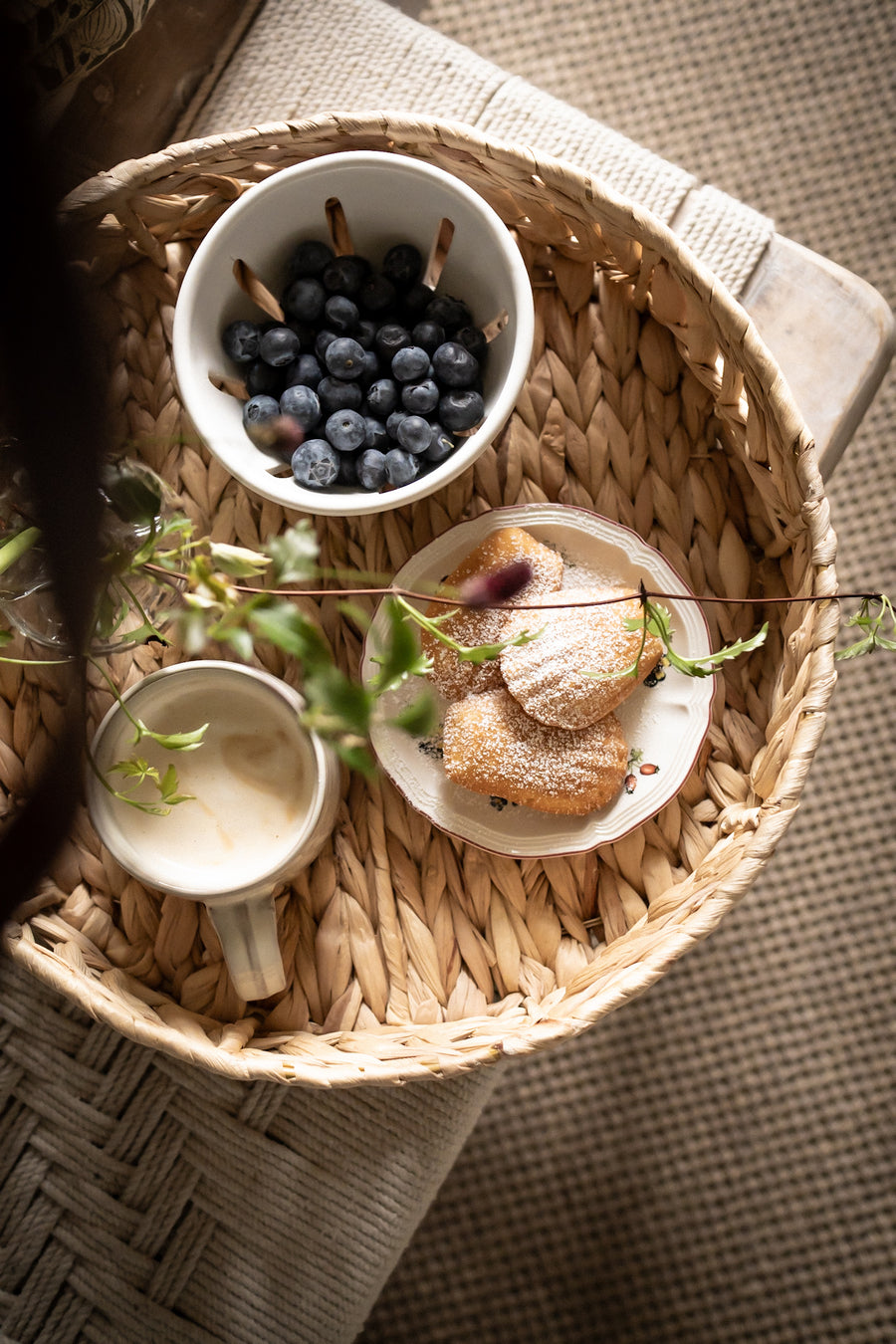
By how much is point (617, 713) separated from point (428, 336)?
11.7 inches

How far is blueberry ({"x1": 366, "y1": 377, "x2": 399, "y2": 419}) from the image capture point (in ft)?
2.10

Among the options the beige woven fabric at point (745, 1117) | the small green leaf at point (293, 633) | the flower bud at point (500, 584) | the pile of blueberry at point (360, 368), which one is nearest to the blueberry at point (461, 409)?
the pile of blueberry at point (360, 368)

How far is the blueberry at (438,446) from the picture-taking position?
24.8 inches

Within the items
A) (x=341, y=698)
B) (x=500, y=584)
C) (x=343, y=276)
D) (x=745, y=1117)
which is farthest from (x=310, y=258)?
(x=745, y=1117)

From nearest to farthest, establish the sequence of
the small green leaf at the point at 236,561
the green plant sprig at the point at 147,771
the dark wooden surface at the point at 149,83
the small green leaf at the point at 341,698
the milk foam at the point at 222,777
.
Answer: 1. the small green leaf at the point at 341,698
2. the small green leaf at the point at 236,561
3. the green plant sprig at the point at 147,771
4. the milk foam at the point at 222,777
5. the dark wooden surface at the point at 149,83

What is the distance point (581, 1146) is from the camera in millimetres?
1136

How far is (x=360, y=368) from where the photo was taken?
64cm

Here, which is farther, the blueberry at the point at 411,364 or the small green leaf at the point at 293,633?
the blueberry at the point at 411,364

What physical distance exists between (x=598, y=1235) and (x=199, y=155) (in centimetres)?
120

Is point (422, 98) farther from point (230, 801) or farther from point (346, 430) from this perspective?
point (230, 801)

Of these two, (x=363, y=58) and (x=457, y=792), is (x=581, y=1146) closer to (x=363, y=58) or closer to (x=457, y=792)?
(x=457, y=792)

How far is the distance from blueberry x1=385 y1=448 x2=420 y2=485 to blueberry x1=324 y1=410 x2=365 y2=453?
2 centimetres

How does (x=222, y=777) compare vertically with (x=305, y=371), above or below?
below

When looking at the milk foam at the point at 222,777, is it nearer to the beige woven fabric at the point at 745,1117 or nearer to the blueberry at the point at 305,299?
the blueberry at the point at 305,299
